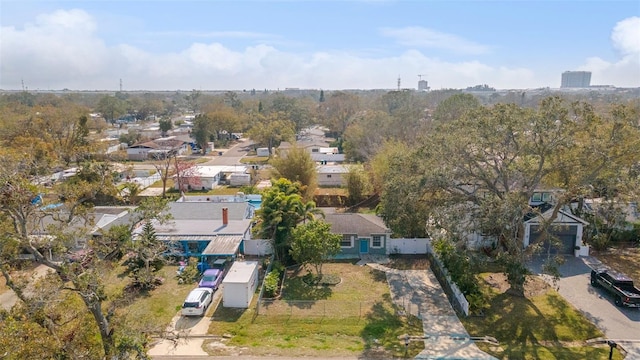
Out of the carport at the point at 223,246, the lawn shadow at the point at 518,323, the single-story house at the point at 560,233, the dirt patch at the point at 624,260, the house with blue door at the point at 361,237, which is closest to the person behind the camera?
the lawn shadow at the point at 518,323

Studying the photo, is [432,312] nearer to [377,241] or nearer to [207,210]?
[377,241]

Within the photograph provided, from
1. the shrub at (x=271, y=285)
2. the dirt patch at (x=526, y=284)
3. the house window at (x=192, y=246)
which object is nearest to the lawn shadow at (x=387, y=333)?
the shrub at (x=271, y=285)

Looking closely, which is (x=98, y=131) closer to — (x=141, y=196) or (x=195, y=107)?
(x=141, y=196)

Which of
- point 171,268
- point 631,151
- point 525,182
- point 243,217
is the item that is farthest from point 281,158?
point 631,151

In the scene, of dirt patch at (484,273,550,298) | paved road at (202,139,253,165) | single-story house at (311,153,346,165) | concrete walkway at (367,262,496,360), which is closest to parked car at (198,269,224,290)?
concrete walkway at (367,262,496,360)

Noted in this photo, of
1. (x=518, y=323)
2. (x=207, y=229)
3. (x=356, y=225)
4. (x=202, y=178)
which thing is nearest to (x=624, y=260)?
(x=518, y=323)

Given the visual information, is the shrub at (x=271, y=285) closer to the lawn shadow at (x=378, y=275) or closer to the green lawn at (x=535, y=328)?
the lawn shadow at (x=378, y=275)
